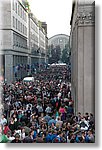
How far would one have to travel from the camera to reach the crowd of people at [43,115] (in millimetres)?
8375

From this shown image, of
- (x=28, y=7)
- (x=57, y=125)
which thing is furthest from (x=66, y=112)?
(x=28, y=7)

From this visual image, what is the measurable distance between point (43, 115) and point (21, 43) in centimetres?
251

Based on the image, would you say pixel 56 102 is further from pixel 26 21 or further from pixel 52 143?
pixel 52 143

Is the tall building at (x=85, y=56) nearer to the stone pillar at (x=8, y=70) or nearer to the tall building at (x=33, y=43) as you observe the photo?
the tall building at (x=33, y=43)

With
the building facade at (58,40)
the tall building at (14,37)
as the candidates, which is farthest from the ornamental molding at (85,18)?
the tall building at (14,37)

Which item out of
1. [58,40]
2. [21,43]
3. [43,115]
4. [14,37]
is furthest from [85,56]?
[21,43]

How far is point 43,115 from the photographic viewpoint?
33.6 feet

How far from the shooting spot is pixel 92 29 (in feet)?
29.0

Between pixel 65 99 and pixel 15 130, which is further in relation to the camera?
pixel 65 99

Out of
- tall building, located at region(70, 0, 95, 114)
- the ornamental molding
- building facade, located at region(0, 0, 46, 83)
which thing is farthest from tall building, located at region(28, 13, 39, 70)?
tall building, located at region(70, 0, 95, 114)

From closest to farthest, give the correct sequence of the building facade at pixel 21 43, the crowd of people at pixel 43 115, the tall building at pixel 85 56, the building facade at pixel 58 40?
1. the crowd of people at pixel 43 115
2. the tall building at pixel 85 56
3. the building facade at pixel 58 40
4. the building facade at pixel 21 43

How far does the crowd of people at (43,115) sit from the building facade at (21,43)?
56 centimetres

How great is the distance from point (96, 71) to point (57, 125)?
71.3 inches

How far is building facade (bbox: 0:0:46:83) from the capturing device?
33.6 feet
